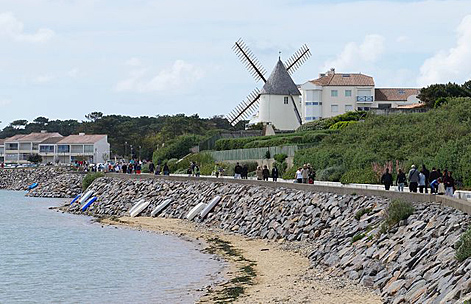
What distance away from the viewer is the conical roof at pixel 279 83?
266ft

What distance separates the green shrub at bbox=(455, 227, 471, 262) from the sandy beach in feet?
8.02

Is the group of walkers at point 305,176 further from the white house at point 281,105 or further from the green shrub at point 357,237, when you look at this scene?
the white house at point 281,105

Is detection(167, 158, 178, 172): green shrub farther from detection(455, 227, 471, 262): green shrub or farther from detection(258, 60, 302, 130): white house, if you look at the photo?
detection(455, 227, 471, 262): green shrub

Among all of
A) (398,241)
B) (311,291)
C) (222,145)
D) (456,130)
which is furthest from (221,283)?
(222,145)

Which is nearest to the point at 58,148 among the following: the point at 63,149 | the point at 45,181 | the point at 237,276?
the point at 63,149

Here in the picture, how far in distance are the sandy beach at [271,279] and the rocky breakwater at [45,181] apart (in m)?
53.7

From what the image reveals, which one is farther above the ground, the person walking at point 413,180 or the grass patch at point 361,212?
the person walking at point 413,180

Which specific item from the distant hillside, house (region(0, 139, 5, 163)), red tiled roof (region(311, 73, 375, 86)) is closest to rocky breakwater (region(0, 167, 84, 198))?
red tiled roof (region(311, 73, 375, 86))

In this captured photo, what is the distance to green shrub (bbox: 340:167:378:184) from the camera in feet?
125

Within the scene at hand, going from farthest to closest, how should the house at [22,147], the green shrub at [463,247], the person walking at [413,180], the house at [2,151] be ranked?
1. the house at [2,151]
2. the house at [22,147]
3. the person walking at [413,180]
4. the green shrub at [463,247]

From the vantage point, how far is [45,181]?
103188 mm

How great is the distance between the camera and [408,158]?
132 feet

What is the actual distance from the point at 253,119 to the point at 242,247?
182 ft

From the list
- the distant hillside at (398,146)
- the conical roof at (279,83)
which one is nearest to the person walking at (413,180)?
the distant hillside at (398,146)
